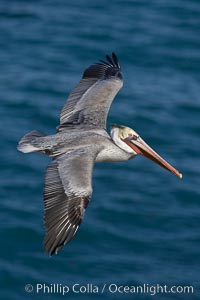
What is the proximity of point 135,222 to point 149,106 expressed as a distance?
3318 mm

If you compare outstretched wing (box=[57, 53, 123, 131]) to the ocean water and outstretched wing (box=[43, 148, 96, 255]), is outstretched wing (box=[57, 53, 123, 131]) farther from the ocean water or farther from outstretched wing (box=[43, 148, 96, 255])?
the ocean water

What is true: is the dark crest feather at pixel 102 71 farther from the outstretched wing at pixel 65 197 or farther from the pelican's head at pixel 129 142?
the outstretched wing at pixel 65 197

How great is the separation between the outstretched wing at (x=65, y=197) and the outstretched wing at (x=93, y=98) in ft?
4.78

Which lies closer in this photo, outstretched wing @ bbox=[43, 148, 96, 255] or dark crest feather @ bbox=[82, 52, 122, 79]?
outstretched wing @ bbox=[43, 148, 96, 255]

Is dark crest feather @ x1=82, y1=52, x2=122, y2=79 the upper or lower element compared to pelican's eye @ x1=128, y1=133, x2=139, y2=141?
upper

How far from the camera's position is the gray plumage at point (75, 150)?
41.1ft

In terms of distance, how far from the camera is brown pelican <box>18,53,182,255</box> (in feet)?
41.1

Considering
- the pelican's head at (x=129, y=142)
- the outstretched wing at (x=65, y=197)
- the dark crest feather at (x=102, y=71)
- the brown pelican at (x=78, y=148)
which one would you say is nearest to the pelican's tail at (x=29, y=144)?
the brown pelican at (x=78, y=148)

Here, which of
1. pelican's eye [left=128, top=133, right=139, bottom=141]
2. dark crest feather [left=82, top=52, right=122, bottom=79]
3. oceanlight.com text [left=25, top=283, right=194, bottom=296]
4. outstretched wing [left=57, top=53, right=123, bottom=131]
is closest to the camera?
pelican's eye [left=128, top=133, right=139, bottom=141]

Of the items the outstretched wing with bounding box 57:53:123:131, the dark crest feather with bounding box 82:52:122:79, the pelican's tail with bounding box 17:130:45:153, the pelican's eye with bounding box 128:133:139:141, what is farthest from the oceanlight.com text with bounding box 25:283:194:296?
the pelican's tail with bounding box 17:130:45:153

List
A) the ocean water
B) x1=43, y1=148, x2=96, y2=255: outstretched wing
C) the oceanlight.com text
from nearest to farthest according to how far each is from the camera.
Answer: x1=43, y1=148, x2=96, y2=255: outstretched wing
the oceanlight.com text
the ocean water

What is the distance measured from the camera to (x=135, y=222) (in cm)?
2080

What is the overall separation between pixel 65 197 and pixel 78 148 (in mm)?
1065

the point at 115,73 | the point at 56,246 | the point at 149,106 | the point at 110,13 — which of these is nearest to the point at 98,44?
the point at 110,13
